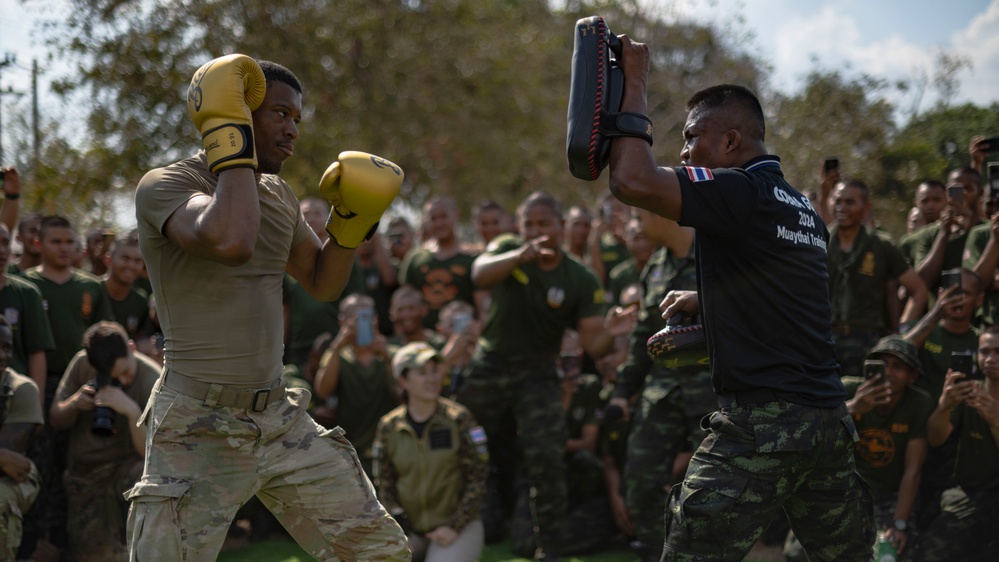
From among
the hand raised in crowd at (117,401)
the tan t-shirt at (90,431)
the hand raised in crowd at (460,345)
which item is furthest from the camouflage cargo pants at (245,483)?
the hand raised in crowd at (460,345)

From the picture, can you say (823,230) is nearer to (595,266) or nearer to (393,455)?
(393,455)

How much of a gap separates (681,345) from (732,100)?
90 cm

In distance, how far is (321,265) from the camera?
3.92 metres

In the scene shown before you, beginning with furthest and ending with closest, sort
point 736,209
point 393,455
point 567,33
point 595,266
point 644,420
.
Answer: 1. point 567,33
2. point 595,266
3. point 393,455
4. point 644,420
5. point 736,209

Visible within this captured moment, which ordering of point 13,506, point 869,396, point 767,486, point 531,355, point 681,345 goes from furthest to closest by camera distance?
point 531,355 → point 869,396 → point 13,506 → point 681,345 → point 767,486

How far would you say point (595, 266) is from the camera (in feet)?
30.6

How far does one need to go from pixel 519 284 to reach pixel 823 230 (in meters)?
3.50

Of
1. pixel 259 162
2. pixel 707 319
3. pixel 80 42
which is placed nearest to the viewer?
pixel 707 319

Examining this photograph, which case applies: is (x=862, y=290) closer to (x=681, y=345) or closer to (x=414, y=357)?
(x=414, y=357)

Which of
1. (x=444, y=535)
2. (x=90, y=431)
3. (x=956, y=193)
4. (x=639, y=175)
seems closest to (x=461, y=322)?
(x=444, y=535)

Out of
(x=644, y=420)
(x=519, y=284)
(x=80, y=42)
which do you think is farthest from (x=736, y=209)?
(x=80, y=42)

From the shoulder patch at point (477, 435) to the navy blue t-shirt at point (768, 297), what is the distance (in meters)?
3.19

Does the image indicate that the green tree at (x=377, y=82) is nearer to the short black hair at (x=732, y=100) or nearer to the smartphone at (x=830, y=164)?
the smartphone at (x=830, y=164)

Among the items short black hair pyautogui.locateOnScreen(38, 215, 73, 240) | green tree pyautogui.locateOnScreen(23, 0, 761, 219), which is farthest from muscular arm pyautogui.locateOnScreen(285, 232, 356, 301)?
green tree pyautogui.locateOnScreen(23, 0, 761, 219)
